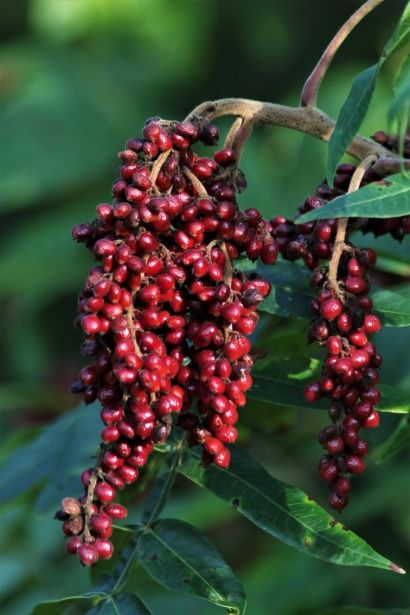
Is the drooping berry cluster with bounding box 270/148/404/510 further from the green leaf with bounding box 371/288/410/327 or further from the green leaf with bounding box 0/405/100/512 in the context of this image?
the green leaf with bounding box 0/405/100/512

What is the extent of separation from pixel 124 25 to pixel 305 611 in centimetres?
425

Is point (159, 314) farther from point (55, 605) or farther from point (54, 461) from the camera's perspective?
point (54, 461)

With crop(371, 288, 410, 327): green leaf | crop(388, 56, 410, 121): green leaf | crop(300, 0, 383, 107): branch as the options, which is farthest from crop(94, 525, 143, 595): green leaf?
crop(388, 56, 410, 121): green leaf

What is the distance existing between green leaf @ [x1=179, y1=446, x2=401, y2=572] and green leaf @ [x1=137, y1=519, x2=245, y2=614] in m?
0.10

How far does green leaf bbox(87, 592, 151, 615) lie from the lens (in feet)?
6.41

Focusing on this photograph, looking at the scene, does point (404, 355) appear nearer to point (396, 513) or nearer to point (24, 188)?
point (396, 513)

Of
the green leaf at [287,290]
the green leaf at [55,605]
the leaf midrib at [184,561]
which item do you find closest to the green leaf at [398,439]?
the green leaf at [287,290]

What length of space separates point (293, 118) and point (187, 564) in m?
0.88

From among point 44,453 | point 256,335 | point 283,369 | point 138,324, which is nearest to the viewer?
point 138,324

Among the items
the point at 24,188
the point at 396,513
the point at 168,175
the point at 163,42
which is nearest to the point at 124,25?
the point at 163,42

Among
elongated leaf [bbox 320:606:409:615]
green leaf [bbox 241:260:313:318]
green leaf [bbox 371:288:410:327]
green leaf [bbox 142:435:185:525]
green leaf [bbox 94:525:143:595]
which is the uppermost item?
green leaf [bbox 241:260:313:318]

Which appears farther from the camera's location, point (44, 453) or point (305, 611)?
point (305, 611)

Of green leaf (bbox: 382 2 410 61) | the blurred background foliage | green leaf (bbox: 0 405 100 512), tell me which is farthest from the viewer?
the blurred background foliage

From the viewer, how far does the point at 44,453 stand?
266cm
